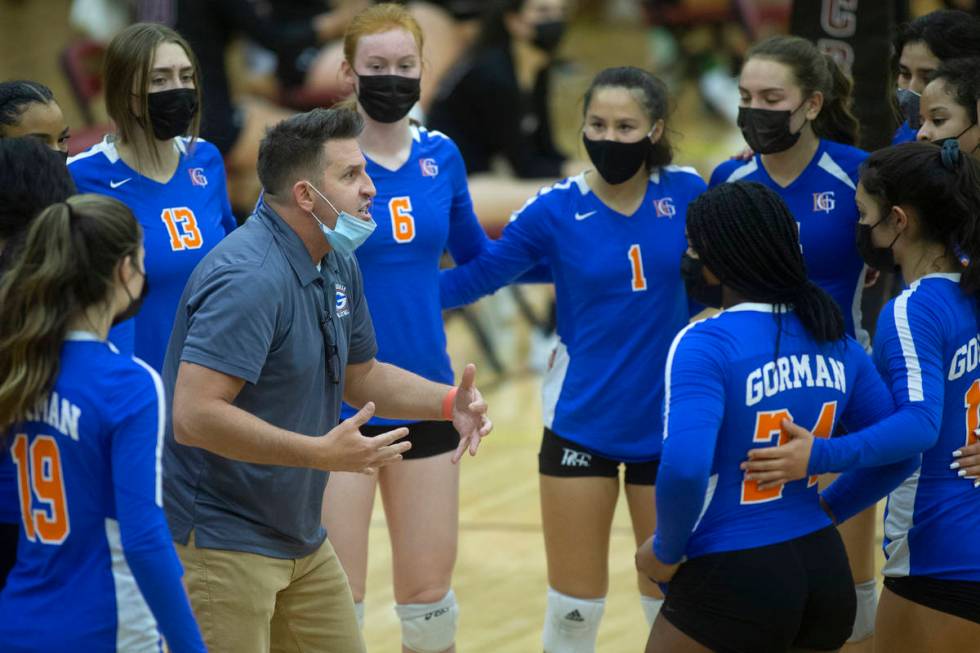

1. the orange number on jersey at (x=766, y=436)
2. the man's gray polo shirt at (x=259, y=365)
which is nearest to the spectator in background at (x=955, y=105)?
the orange number on jersey at (x=766, y=436)

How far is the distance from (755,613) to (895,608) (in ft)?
1.68

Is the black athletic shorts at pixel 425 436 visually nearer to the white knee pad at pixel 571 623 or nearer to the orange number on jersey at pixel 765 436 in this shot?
the white knee pad at pixel 571 623

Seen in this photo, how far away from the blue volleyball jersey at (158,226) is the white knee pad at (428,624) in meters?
1.03

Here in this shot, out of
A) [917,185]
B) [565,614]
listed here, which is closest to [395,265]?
[565,614]

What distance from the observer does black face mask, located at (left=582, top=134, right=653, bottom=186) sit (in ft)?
13.1

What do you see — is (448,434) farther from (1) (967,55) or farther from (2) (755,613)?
(1) (967,55)

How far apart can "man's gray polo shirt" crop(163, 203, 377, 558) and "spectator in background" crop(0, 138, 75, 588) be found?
34cm

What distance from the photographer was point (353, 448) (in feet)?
9.18

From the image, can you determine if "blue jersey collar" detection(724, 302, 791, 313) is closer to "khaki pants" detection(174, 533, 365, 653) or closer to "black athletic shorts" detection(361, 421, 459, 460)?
"khaki pants" detection(174, 533, 365, 653)

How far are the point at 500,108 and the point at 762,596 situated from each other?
582 centimetres

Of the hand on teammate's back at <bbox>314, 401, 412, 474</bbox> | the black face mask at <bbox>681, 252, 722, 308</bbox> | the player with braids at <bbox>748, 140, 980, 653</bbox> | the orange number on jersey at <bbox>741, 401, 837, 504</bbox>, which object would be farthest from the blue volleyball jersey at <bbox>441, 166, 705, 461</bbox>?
the hand on teammate's back at <bbox>314, 401, 412, 474</bbox>

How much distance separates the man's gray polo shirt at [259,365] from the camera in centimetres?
286

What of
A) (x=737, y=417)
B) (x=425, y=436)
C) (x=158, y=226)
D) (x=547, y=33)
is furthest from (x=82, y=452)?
(x=547, y=33)

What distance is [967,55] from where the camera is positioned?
13.7 ft
